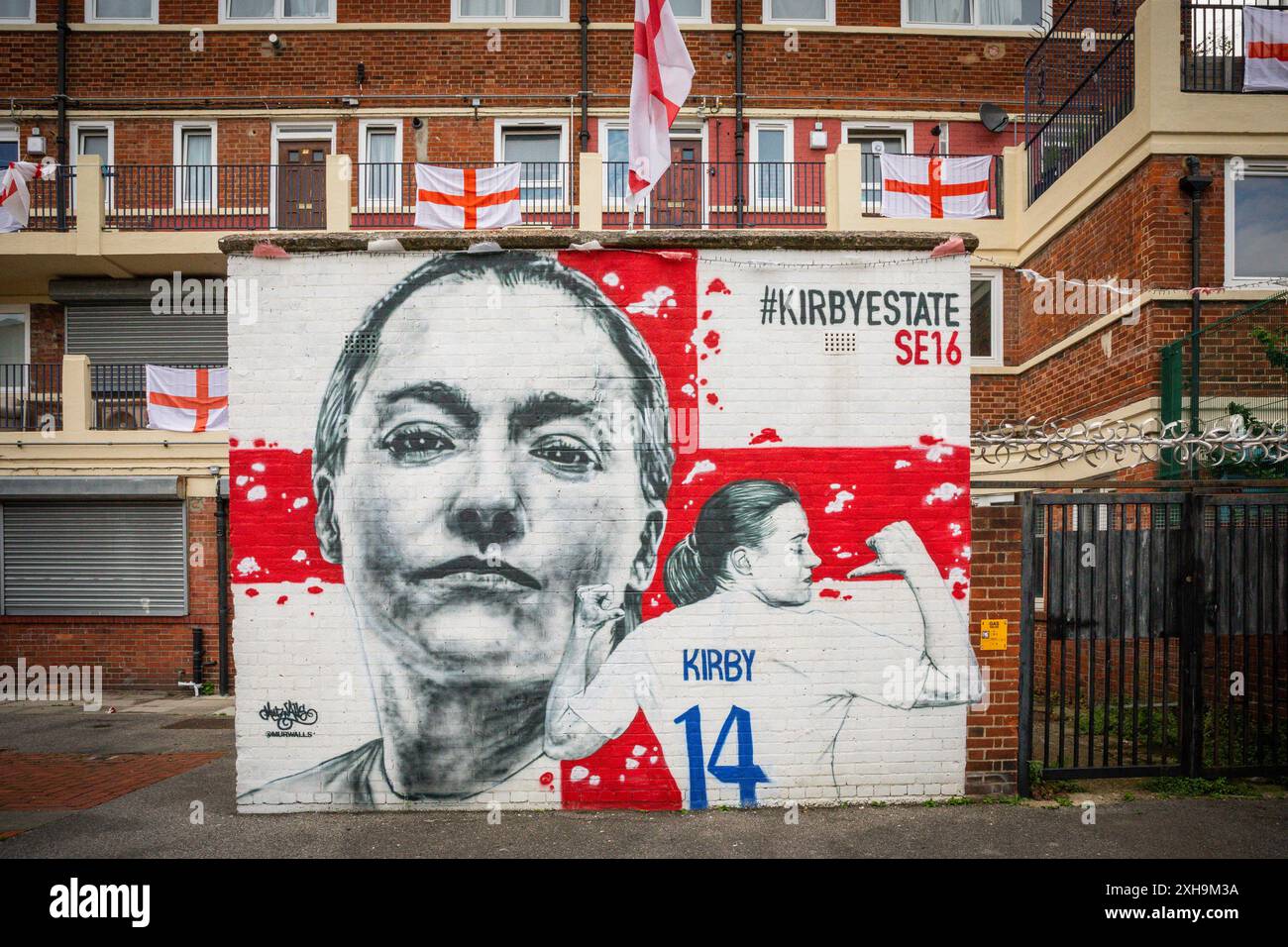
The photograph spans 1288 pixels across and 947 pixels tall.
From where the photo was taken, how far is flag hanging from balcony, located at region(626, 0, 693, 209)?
8391mm

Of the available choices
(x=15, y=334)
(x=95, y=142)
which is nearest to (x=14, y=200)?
(x=95, y=142)

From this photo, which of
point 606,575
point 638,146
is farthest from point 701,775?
point 638,146

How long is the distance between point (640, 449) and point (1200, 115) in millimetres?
8111

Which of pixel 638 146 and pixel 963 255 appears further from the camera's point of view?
pixel 638 146

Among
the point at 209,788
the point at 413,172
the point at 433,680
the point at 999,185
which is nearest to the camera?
the point at 433,680

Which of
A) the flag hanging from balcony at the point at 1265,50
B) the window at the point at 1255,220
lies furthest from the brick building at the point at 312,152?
the window at the point at 1255,220

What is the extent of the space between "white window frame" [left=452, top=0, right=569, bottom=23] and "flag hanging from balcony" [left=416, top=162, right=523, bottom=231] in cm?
359

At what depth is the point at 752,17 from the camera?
1639 cm

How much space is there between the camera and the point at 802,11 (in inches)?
650

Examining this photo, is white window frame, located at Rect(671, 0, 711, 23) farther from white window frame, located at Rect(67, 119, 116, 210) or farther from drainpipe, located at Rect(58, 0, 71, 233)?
drainpipe, located at Rect(58, 0, 71, 233)

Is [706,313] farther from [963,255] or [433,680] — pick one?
[433,680]

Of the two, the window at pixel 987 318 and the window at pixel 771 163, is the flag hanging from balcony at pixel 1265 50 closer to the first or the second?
the window at pixel 987 318

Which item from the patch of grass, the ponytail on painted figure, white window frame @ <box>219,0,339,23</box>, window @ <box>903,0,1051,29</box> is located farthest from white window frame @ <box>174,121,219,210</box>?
the patch of grass
